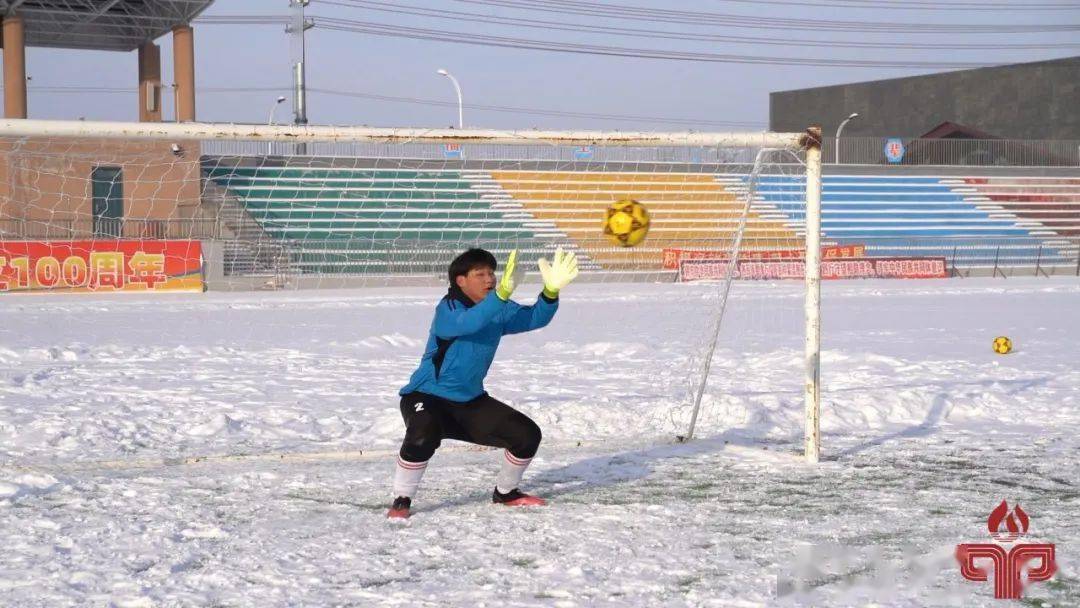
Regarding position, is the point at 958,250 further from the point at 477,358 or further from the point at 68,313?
the point at 477,358

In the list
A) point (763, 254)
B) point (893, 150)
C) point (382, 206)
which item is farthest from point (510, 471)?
point (893, 150)

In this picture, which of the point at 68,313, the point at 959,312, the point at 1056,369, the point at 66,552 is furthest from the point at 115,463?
the point at 959,312

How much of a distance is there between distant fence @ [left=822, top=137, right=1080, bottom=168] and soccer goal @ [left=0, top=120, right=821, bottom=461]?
16.0m

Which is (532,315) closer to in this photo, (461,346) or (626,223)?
(461,346)

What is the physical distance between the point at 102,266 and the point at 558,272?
23.3m

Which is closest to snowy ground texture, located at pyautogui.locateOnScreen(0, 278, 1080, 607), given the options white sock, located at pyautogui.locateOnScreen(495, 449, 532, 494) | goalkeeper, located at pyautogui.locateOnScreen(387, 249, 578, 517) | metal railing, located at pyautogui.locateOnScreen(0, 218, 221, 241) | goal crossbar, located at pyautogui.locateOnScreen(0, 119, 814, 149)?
white sock, located at pyautogui.locateOnScreen(495, 449, 532, 494)

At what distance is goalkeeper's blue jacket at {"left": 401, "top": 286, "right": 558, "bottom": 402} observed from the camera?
18.6 ft

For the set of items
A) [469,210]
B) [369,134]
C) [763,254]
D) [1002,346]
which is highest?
[369,134]

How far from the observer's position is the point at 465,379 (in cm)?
579

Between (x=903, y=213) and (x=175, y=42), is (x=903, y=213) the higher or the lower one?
the lower one

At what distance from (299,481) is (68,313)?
1583 centimetres

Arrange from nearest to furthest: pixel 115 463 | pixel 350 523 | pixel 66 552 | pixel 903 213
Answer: pixel 66 552, pixel 350 523, pixel 115 463, pixel 903 213

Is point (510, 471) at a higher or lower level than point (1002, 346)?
higher

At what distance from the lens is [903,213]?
39.8 metres
